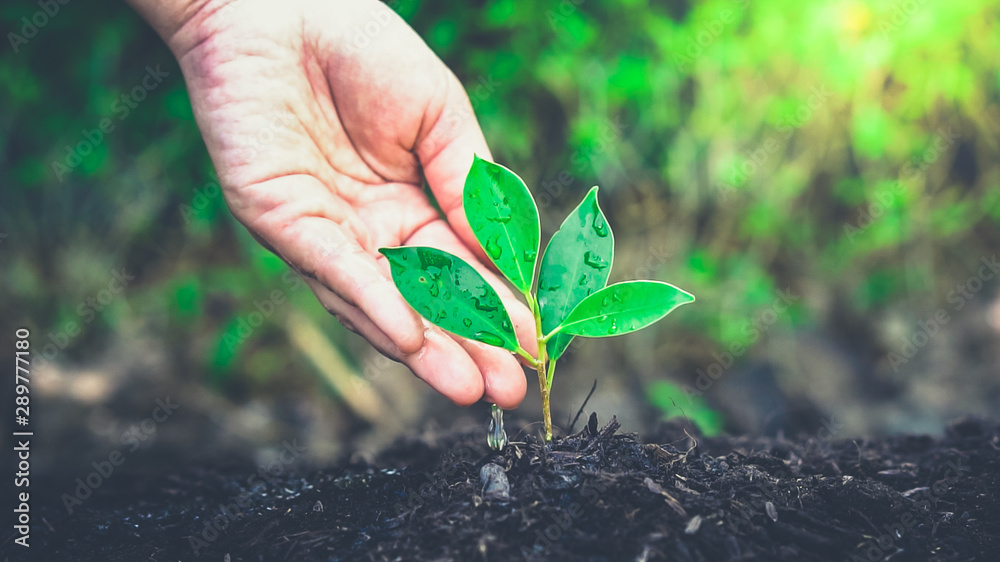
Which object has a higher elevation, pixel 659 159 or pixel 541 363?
pixel 659 159

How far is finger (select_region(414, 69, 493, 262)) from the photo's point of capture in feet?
5.34

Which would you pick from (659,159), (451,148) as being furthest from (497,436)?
(659,159)

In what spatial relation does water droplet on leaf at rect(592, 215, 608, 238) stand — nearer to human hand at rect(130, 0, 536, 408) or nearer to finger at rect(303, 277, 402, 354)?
human hand at rect(130, 0, 536, 408)

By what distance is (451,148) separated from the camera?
65.1 inches

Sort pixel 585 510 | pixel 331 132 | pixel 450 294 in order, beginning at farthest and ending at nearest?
pixel 331 132 → pixel 450 294 → pixel 585 510

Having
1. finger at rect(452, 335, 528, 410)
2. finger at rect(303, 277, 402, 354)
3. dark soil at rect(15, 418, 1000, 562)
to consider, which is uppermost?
finger at rect(303, 277, 402, 354)

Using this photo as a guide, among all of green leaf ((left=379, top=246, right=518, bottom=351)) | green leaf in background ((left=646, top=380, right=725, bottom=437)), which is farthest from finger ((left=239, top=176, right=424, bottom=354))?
green leaf in background ((left=646, top=380, right=725, bottom=437))

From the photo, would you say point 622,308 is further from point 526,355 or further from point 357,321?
point 357,321

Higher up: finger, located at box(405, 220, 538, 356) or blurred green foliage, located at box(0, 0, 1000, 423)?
blurred green foliage, located at box(0, 0, 1000, 423)

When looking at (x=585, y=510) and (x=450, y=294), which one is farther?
(x=450, y=294)

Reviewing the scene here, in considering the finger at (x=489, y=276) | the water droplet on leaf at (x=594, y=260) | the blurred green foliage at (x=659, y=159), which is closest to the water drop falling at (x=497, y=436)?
the finger at (x=489, y=276)

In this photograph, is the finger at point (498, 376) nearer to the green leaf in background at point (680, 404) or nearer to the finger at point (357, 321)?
the finger at point (357, 321)

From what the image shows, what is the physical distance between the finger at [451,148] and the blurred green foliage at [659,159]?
716 millimetres

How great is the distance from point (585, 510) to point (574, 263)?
0.44 metres
